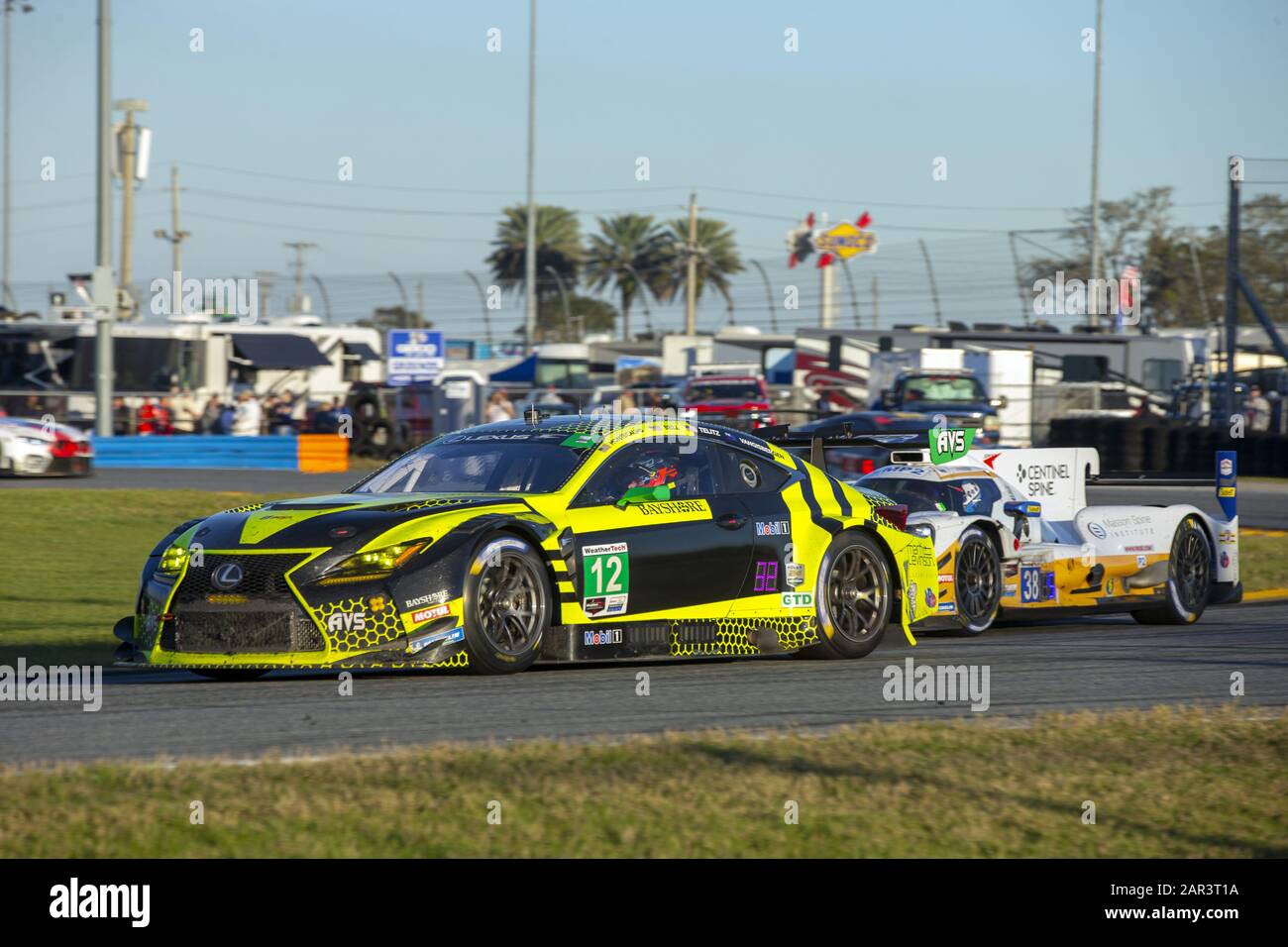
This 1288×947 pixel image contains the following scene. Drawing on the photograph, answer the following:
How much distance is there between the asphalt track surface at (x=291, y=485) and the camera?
2514cm

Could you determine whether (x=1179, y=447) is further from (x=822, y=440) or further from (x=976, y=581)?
(x=822, y=440)

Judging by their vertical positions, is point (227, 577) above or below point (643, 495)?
below

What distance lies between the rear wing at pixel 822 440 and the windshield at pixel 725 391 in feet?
98.5

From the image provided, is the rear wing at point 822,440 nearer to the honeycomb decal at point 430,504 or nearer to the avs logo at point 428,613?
the honeycomb decal at point 430,504

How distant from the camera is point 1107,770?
6.12 meters

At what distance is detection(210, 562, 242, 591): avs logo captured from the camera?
8281 millimetres

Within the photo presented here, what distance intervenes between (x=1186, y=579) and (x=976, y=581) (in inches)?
95.1

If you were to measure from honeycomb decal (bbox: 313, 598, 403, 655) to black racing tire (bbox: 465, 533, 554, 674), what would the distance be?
37cm

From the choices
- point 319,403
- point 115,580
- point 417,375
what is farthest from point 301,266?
point 115,580

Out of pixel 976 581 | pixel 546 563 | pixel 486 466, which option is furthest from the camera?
pixel 976 581

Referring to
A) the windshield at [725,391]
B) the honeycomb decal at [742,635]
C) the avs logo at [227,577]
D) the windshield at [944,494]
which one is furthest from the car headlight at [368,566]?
the windshield at [725,391]

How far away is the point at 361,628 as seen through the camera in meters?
8.15

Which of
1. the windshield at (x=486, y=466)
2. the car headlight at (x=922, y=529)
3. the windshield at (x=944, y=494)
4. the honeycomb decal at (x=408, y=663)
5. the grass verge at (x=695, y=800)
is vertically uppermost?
the windshield at (x=486, y=466)

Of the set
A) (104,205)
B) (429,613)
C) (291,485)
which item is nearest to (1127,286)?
(291,485)
